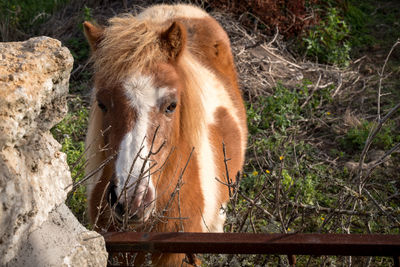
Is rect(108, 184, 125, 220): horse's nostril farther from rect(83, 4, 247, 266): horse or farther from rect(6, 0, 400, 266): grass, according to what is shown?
rect(6, 0, 400, 266): grass

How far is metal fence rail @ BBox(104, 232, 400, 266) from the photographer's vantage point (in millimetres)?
1356

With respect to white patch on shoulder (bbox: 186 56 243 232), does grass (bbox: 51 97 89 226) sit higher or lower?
lower

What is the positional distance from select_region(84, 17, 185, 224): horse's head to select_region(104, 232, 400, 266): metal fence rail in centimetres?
90

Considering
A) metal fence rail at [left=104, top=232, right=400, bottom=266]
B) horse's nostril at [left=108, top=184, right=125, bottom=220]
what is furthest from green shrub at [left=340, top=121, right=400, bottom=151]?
metal fence rail at [left=104, top=232, right=400, bottom=266]

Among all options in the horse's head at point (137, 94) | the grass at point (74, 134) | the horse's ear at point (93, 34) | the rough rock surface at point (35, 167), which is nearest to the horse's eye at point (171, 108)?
the horse's head at point (137, 94)

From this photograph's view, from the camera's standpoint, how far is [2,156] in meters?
1.16

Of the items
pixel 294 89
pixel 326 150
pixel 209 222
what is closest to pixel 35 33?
pixel 294 89

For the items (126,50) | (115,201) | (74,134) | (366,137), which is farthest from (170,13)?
(366,137)

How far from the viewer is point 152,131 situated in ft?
8.36

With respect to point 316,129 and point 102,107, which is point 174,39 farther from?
point 316,129

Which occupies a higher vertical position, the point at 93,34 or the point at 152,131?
the point at 93,34

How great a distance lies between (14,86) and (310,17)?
19.7ft

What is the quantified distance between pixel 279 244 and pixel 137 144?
1.23 m

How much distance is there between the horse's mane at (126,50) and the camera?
8.78 ft
